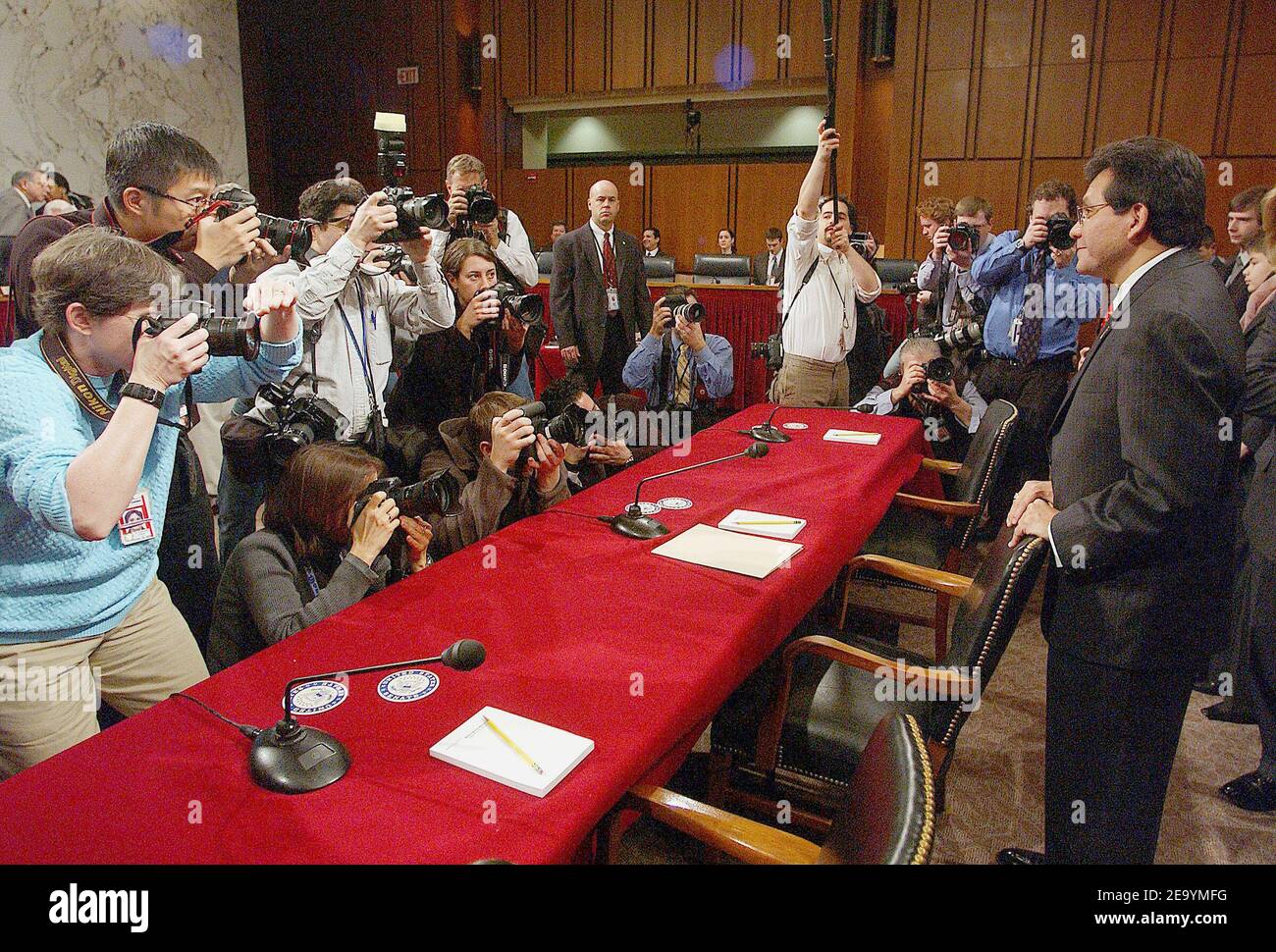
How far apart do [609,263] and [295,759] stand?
3.77 metres

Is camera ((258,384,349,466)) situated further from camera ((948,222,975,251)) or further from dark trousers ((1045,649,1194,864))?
camera ((948,222,975,251))

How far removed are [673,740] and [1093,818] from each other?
0.93 m

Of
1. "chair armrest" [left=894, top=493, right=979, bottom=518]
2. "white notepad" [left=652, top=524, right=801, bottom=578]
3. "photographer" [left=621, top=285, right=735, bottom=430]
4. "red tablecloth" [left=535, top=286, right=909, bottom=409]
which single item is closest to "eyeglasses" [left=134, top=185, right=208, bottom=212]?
"white notepad" [left=652, top=524, right=801, bottom=578]

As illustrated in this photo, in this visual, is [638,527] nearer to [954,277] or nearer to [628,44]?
[954,277]

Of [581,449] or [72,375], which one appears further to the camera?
[581,449]

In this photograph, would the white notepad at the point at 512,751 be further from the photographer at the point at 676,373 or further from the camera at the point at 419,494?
the photographer at the point at 676,373

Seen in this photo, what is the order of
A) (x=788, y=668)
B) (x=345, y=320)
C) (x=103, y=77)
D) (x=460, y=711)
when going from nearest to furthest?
(x=460, y=711)
(x=788, y=668)
(x=345, y=320)
(x=103, y=77)

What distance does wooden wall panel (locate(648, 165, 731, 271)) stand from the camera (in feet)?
30.9

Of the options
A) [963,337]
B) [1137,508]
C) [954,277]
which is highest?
[954,277]

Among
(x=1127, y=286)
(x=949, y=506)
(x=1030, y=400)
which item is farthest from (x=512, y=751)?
(x=1030, y=400)

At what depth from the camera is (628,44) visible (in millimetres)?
9125

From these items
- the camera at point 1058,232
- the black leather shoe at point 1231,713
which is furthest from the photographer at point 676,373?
the black leather shoe at point 1231,713

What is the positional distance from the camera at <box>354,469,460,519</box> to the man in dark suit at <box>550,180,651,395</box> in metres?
2.74
